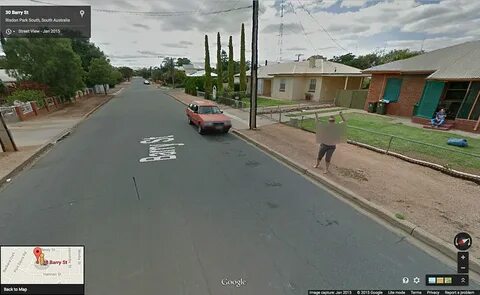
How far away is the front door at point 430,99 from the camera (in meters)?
14.0

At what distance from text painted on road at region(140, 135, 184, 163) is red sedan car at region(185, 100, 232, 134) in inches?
61.2

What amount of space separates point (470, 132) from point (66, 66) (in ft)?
95.2

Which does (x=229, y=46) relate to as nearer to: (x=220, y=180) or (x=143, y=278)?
(x=220, y=180)

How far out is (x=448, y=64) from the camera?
1451cm

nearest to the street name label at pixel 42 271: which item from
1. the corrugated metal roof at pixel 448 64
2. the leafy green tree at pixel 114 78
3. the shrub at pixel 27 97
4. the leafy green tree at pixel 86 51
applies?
the corrugated metal roof at pixel 448 64

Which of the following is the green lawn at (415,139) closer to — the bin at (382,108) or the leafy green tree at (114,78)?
the bin at (382,108)

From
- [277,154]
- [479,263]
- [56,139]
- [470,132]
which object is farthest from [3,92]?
[470,132]

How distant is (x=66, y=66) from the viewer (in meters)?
22.2

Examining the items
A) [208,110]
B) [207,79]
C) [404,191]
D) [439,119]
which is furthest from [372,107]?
[207,79]

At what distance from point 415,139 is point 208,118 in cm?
907

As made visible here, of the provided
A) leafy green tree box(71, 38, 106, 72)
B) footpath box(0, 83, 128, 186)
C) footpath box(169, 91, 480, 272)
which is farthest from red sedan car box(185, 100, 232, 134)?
leafy green tree box(71, 38, 106, 72)

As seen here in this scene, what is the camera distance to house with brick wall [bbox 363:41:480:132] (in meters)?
12.8

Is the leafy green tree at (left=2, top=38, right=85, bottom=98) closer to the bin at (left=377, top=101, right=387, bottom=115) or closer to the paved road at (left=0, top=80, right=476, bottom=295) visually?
the paved road at (left=0, top=80, right=476, bottom=295)

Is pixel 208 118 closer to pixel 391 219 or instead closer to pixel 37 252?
pixel 391 219
